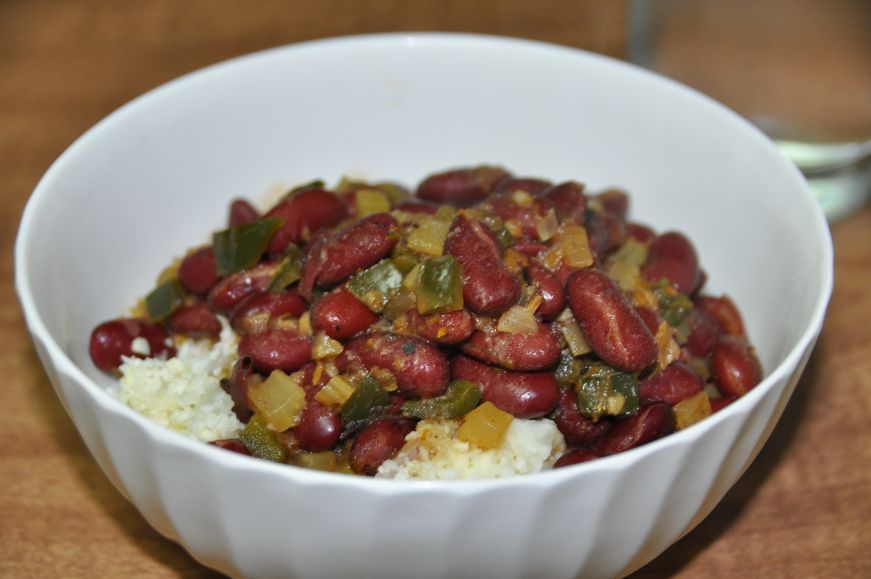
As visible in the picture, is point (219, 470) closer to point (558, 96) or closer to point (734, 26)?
point (558, 96)

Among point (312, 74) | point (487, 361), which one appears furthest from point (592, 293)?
point (312, 74)

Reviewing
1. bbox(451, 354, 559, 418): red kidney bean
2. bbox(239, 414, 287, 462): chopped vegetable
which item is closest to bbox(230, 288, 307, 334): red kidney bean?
bbox(239, 414, 287, 462): chopped vegetable

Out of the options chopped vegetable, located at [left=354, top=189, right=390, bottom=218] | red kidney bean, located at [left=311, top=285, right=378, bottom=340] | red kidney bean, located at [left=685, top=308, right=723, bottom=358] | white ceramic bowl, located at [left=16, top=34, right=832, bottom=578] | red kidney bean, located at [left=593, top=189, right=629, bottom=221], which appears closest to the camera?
white ceramic bowl, located at [left=16, top=34, right=832, bottom=578]

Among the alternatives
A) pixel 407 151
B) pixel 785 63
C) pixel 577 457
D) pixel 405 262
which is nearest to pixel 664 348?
pixel 577 457

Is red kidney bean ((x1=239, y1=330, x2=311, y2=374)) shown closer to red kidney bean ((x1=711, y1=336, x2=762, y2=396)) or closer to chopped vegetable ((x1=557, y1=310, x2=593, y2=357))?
chopped vegetable ((x1=557, y1=310, x2=593, y2=357))

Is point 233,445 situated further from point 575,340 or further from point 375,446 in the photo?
point 575,340

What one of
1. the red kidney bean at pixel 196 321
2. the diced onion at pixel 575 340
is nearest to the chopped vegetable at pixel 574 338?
the diced onion at pixel 575 340

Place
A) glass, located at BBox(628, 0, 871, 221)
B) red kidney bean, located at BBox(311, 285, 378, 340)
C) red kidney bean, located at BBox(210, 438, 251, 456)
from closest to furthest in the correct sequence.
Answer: red kidney bean, located at BBox(210, 438, 251, 456) → red kidney bean, located at BBox(311, 285, 378, 340) → glass, located at BBox(628, 0, 871, 221)
